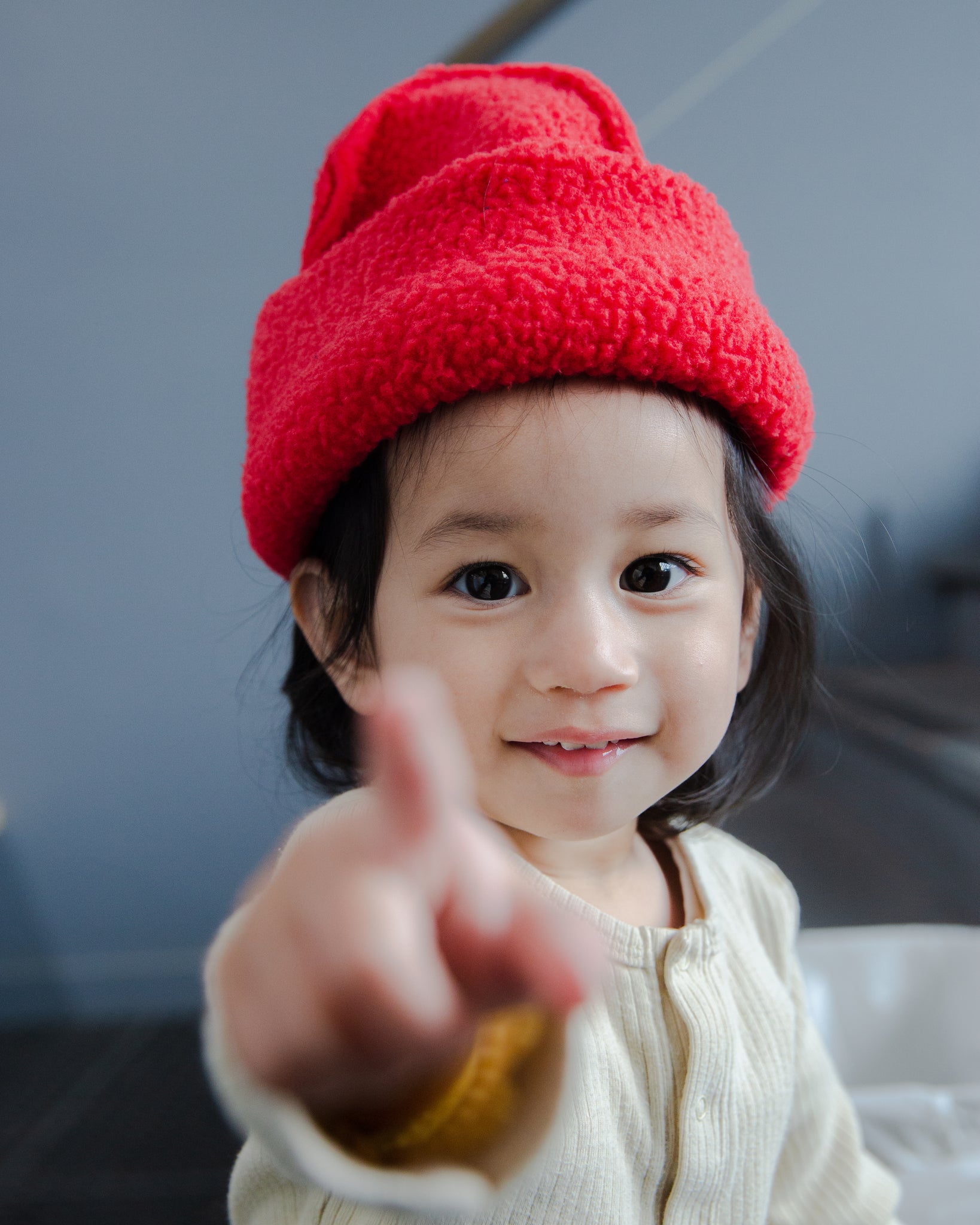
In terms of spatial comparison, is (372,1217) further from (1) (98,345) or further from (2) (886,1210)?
(1) (98,345)

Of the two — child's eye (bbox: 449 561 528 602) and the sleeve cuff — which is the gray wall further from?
the sleeve cuff

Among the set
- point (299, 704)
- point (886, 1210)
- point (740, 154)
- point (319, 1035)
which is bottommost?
point (886, 1210)

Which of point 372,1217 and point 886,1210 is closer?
point 372,1217

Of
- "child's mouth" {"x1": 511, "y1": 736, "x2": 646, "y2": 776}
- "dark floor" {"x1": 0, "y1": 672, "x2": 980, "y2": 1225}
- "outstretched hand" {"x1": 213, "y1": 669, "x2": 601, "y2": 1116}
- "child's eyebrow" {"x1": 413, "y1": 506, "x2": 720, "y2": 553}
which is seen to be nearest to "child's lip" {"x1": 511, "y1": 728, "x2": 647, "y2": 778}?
"child's mouth" {"x1": 511, "y1": 736, "x2": 646, "y2": 776}

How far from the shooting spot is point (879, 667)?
1.12m

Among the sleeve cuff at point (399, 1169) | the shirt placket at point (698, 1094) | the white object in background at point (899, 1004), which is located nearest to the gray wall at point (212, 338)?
the white object in background at point (899, 1004)

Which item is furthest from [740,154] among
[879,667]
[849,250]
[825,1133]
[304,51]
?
[825,1133]

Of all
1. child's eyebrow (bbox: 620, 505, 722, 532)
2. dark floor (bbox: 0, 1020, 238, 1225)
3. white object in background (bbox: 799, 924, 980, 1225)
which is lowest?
dark floor (bbox: 0, 1020, 238, 1225)

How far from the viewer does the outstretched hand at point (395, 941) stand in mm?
182

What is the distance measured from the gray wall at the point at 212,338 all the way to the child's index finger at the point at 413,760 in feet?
2.42

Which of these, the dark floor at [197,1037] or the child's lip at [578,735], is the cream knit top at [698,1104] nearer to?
the child's lip at [578,735]

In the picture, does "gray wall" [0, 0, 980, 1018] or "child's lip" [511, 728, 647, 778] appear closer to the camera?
"child's lip" [511, 728, 647, 778]

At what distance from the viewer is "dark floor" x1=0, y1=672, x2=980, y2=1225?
887 millimetres

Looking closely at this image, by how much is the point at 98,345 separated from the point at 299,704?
0.56m
